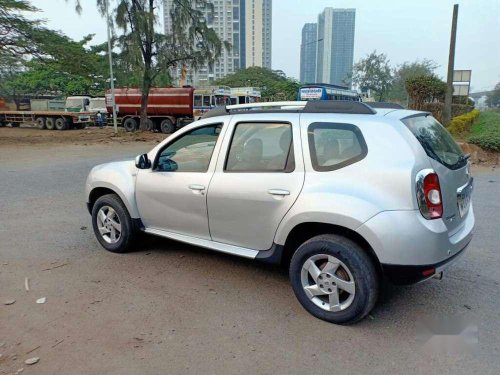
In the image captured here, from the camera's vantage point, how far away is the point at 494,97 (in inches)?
2805

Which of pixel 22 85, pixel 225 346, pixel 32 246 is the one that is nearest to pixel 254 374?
pixel 225 346

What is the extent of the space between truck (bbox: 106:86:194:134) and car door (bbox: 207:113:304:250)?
73.7 feet

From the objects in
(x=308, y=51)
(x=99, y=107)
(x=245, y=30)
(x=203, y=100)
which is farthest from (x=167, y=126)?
(x=245, y=30)

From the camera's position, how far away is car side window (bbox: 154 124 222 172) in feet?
12.4

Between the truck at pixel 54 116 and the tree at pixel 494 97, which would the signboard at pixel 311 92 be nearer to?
the truck at pixel 54 116

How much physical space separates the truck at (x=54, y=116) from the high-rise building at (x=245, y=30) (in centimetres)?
2293

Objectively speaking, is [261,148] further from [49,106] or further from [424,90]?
[49,106]

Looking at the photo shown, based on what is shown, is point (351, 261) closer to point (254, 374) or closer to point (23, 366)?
point (254, 374)

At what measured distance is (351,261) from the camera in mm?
2906

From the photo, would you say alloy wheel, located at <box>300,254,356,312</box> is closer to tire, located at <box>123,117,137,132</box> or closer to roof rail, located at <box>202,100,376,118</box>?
roof rail, located at <box>202,100,376,118</box>

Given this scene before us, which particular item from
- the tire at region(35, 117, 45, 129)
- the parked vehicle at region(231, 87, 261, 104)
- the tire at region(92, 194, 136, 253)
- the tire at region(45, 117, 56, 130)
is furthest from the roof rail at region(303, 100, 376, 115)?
the tire at region(35, 117, 45, 129)

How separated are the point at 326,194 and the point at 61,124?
28655 mm

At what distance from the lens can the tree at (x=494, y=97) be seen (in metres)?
69.3

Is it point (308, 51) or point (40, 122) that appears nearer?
point (40, 122)
